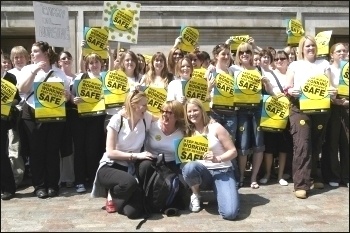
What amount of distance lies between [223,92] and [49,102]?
6.99ft

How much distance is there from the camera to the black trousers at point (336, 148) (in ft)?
20.8

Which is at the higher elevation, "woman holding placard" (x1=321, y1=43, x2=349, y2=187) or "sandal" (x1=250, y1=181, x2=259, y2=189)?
"woman holding placard" (x1=321, y1=43, x2=349, y2=187)

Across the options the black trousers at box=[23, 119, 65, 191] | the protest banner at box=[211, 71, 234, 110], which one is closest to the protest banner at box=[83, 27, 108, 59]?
the black trousers at box=[23, 119, 65, 191]

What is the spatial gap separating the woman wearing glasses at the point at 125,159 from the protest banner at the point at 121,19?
2.14 meters

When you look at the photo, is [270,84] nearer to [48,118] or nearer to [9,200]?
[48,118]

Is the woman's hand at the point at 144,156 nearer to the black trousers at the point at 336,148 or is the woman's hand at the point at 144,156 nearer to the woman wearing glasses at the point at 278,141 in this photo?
the woman wearing glasses at the point at 278,141

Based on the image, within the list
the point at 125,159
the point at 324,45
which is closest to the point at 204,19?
the point at 324,45

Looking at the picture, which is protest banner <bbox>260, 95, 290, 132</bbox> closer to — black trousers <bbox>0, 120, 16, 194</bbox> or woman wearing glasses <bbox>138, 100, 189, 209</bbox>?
woman wearing glasses <bbox>138, 100, 189, 209</bbox>

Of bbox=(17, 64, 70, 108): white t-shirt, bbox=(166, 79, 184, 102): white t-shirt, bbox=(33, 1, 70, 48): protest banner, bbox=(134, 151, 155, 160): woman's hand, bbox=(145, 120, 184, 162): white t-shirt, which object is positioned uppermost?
bbox=(33, 1, 70, 48): protest banner

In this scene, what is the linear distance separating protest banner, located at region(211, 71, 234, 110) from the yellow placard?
0.69 meters

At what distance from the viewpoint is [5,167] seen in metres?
5.85

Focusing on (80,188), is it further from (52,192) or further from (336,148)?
(336,148)

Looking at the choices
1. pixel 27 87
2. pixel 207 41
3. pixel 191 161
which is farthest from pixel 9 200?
pixel 207 41

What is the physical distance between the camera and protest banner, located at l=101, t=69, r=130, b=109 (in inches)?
237
